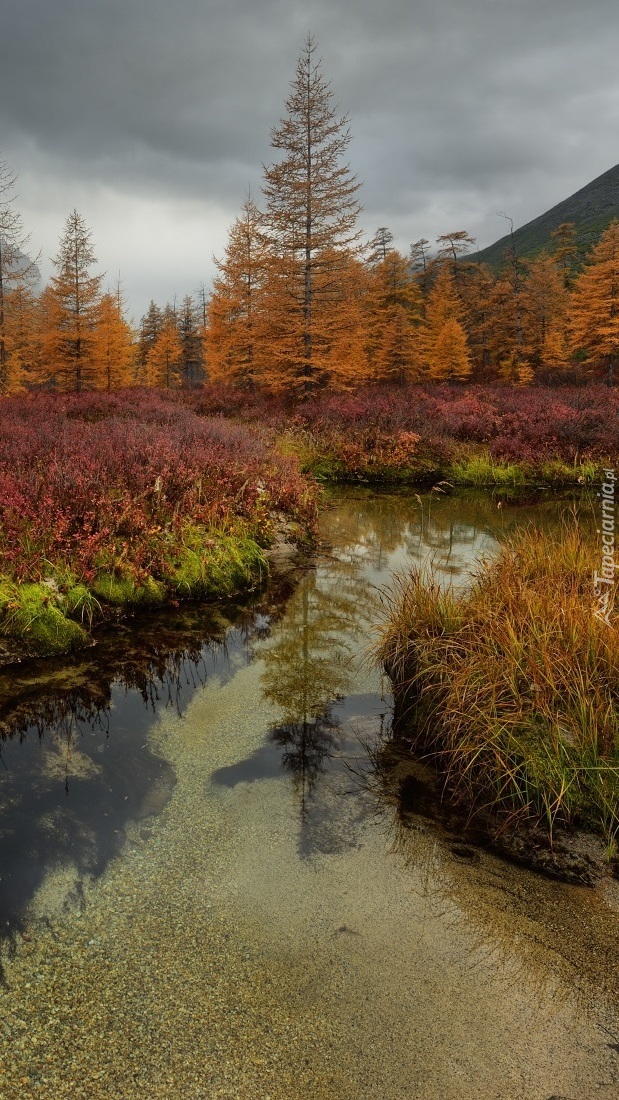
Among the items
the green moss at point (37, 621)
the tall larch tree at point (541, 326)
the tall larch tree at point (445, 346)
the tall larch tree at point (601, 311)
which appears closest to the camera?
the green moss at point (37, 621)

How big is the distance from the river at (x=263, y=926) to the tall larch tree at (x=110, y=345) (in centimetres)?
2953

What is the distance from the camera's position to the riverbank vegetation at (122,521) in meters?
5.87

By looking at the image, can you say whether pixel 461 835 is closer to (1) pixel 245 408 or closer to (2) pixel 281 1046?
(2) pixel 281 1046

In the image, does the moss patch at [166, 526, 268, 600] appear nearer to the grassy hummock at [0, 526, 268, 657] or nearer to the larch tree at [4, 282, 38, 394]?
the grassy hummock at [0, 526, 268, 657]

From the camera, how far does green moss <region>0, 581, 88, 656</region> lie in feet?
17.8

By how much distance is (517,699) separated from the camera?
3570 millimetres

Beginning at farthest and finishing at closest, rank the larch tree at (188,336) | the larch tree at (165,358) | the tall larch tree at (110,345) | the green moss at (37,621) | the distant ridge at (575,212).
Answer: the distant ridge at (575,212)
the larch tree at (188,336)
the larch tree at (165,358)
the tall larch tree at (110,345)
the green moss at (37,621)

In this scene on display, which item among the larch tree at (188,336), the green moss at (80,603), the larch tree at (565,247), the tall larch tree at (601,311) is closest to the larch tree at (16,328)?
the larch tree at (188,336)

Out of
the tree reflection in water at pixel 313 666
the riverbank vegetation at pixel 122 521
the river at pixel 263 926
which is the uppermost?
the riverbank vegetation at pixel 122 521

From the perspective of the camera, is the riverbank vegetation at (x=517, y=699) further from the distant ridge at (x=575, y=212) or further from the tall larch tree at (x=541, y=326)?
the distant ridge at (x=575, y=212)

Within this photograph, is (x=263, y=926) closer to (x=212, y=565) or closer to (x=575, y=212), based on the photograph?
(x=212, y=565)

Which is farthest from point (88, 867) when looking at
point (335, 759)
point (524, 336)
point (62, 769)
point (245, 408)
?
point (524, 336)

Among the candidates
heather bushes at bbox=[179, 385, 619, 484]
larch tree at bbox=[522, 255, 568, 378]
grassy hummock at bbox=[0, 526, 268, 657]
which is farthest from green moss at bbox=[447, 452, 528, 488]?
larch tree at bbox=[522, 255, 568, 378]

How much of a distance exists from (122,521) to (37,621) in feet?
5.63
